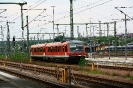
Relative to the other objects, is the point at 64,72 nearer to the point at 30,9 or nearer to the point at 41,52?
the point at 30,9

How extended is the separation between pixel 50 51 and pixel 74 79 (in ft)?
88.8

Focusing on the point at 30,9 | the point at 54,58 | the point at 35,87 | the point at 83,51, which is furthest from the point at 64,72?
the point at 54,58

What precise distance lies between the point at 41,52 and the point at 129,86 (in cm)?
3792

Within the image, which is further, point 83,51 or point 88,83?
point 83,51

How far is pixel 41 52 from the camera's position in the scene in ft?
181

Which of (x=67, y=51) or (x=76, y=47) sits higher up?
(x=76, y=47)

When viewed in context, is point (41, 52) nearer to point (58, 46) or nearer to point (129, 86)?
point (58, 46)

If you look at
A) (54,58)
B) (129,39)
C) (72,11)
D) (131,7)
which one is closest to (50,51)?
(54,58)

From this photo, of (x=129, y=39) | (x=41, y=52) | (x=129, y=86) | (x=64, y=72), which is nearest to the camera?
(x=129, y=86)

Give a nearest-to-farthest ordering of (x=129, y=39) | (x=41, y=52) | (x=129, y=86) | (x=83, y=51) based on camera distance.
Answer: (x=129, y=86) < (x=83, y=51) < (x=41, y=52) < (x=129, y=39)

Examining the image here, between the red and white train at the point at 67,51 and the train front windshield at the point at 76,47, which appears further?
the train front windshield at the point at 76,47

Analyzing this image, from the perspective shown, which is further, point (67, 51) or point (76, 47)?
point (76, 47)

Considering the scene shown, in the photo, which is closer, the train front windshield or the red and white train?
the red and white train

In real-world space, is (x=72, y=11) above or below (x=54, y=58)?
above
